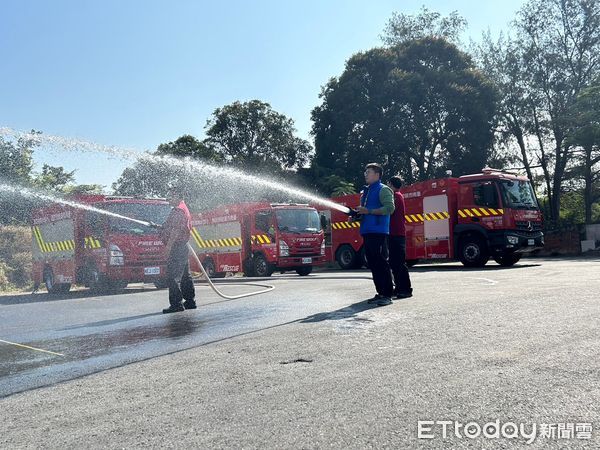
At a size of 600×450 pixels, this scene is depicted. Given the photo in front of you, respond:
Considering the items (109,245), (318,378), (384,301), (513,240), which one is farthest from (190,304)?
(513,240)

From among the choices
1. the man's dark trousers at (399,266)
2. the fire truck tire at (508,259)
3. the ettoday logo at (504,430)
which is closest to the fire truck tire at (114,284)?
the man's dark trousers at (399,266)

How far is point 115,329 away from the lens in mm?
7586

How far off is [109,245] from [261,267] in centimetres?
707

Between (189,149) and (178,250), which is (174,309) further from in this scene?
(189,149)

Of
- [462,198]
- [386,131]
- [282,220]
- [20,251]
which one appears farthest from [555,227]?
[20,251]

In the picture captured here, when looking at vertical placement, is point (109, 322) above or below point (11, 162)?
below

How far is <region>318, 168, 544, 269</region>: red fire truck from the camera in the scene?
18.1 m

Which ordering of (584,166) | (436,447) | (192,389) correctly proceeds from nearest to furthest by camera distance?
(436,447) < (192,389) < (584,166)

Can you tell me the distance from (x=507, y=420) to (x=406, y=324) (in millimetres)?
2984

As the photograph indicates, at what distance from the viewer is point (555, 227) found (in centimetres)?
3197

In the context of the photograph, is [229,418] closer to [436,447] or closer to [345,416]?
[345,416]

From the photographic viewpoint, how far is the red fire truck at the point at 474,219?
1806 cm

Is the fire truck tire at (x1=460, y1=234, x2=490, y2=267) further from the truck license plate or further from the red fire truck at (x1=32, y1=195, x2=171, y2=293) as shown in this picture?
the truck license plate

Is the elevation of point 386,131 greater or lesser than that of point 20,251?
greater
